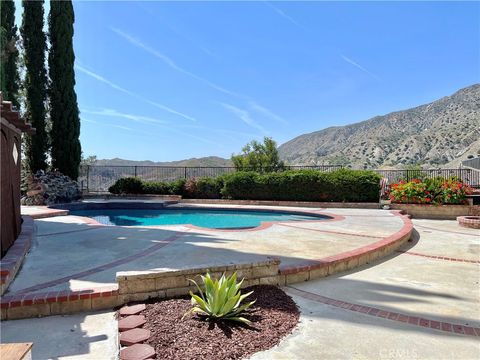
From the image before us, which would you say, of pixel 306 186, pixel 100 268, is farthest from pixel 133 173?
pixel 100 268

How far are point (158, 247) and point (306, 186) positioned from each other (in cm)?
1055

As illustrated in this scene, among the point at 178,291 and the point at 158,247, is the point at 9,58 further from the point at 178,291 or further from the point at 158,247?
the point at 178,291

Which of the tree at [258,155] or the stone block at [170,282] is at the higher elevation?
the tree at [258,155]

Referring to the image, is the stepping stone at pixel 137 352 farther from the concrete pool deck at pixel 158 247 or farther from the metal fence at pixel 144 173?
the metal fence at pixel 144 173

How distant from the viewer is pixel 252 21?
1363 centimetres

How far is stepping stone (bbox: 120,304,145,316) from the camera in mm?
3386

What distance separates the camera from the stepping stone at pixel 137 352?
254 centimetres

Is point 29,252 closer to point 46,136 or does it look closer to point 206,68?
point 46,136

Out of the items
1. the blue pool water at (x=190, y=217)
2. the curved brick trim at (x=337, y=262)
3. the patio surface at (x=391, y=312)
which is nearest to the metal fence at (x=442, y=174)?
the blue pool water at (x=190, y=217)

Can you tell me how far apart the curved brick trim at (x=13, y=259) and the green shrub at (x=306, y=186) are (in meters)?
11.0

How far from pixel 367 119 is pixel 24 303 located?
88.9 metres

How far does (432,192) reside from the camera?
12438 millimetres

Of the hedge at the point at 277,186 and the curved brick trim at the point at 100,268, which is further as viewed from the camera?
the hedge at the point at 277,186

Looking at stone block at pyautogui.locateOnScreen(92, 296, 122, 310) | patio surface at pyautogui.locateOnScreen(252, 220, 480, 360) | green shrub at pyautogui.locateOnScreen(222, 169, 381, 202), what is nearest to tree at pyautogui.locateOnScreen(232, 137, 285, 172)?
green shrub at pyautogui.locateOnScreen(222, 169, 381, 202)
